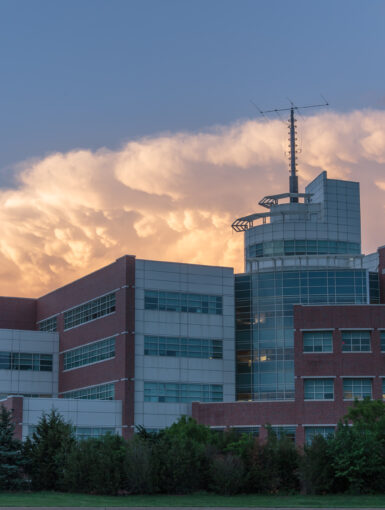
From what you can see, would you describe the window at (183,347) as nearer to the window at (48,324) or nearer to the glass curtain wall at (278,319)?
the glass curtain wall at (278,319)

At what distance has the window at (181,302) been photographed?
84244mm

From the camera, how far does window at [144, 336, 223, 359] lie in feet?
273

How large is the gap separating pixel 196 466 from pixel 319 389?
32243mm

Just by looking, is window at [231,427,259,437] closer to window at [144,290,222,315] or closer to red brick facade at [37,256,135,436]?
red brick facade at [37,256,135,436]

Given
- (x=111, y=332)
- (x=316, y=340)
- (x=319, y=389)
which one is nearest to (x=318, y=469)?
(x=319, y=389)

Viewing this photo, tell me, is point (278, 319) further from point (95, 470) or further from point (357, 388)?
point (95, 470)

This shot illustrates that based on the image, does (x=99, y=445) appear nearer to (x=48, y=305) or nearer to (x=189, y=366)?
(x=189, y=366)

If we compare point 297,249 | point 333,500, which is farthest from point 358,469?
point 297,249

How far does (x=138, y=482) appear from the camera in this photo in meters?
46.3

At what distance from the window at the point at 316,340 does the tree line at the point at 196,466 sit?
28646 millimetres

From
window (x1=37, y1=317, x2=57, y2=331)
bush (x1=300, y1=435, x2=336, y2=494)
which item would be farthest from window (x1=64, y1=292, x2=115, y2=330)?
bush (x1=300, y1=435, x2=336, y2=494)

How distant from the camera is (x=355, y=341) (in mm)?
78625

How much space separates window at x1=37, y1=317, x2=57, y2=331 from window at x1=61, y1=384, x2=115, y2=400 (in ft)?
32.8

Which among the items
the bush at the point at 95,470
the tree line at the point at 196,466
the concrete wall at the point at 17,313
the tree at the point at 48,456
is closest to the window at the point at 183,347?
the concrete wall at the point at 17,313
